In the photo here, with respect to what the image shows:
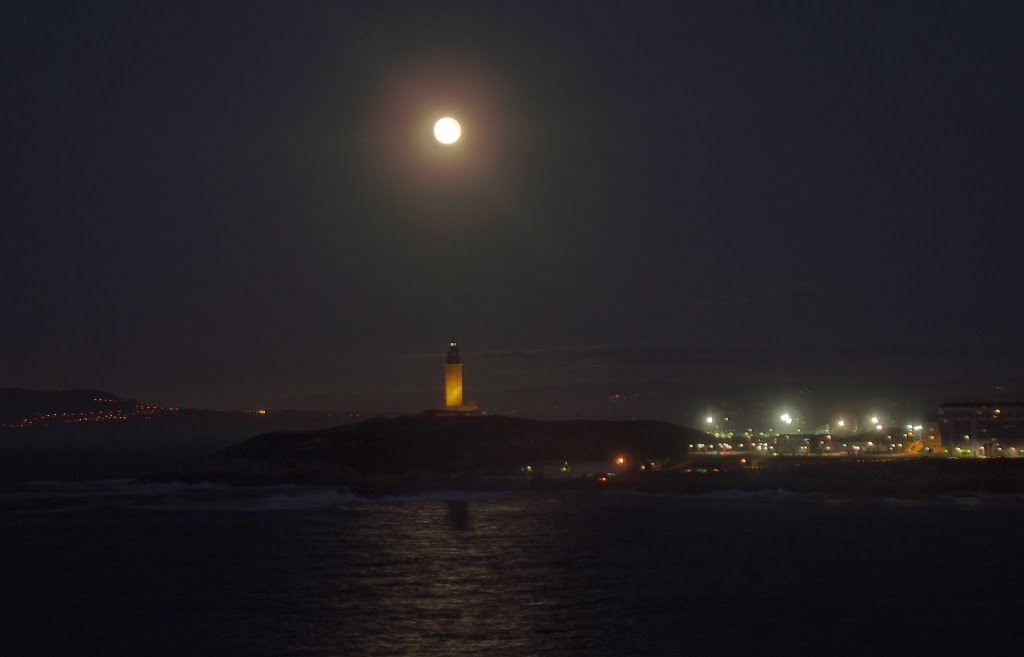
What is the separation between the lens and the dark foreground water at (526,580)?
36.2 meters

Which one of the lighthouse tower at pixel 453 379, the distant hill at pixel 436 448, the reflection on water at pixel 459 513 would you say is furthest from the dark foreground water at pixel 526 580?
the lighthouse tower at pixel 453 379

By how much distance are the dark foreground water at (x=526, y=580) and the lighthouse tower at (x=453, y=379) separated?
4736 cm

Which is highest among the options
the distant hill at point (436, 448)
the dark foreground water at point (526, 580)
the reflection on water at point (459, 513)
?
the distant hill at point (436, 448)

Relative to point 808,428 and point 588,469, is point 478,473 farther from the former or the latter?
point 808,428

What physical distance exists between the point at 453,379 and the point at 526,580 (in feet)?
266

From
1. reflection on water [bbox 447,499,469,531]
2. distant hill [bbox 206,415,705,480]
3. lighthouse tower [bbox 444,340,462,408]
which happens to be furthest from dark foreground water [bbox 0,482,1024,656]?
lighthouse tower [bbox 444,340,462,408]

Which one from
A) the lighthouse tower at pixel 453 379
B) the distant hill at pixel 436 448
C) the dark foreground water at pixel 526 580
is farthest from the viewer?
the lighthouse tower at pixel 453 379

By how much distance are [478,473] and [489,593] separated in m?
59.5

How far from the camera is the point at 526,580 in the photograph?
4691cm

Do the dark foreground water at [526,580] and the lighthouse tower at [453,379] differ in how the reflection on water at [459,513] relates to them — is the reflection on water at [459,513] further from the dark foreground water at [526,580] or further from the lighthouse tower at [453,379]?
the lighthouse tower at [453,379]

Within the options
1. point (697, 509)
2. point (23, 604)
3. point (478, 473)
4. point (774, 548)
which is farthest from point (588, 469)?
point (23, 604)

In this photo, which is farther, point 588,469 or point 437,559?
point 588,469

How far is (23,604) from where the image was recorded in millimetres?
44406

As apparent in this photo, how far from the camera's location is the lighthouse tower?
413 ft
